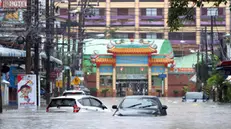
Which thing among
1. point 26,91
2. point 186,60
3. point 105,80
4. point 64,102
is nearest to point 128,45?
point 105,80

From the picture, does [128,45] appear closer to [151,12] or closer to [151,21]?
[151,21]

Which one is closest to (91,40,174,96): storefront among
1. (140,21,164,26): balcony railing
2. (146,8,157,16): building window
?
(140,21,164,26): balcony railing

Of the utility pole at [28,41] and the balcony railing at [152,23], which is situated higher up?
the balcony railing at [152,23]

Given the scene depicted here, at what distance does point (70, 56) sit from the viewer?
62250 mm

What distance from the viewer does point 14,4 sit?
1645 inches

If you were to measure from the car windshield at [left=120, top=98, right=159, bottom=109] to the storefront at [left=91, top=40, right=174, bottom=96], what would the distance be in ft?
196

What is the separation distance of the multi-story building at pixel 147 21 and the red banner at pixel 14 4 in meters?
55.9

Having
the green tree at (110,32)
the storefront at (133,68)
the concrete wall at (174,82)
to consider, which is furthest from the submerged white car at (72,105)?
the green tree at (110,32)

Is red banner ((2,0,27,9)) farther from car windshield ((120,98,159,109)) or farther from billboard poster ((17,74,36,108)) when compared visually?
car windshield ((120,98,159,109))

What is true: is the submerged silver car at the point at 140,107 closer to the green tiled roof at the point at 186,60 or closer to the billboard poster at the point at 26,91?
the billboard poster at the point at 26,91

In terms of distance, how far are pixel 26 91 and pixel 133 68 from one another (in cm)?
5348

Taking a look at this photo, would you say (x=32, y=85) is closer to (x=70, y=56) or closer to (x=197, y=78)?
(x=70, y=56)

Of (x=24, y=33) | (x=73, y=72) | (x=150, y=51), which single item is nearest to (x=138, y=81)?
(x=150, y=51)

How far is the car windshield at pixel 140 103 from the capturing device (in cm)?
2356
